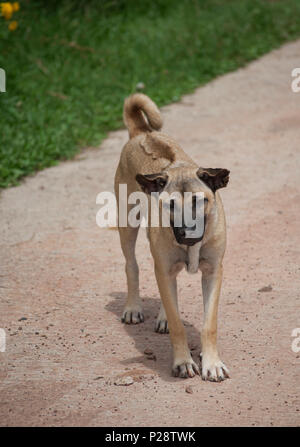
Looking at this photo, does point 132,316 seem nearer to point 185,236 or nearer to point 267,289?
point 267,289

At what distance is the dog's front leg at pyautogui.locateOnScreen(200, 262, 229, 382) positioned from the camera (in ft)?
14.4

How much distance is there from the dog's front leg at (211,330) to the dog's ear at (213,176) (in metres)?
0.56

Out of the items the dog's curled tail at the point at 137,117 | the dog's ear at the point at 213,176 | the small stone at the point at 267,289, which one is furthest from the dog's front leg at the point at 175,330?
the dog's curled tail at the point at 137,117

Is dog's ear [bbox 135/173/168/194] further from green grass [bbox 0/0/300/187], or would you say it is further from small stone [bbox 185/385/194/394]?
green grass [bbox 0/0/300/187]

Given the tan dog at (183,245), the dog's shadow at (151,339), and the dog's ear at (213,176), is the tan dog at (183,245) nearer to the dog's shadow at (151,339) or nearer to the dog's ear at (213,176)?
the dog's ear at (213,176)

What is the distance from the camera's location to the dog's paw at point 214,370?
4359 millimetres

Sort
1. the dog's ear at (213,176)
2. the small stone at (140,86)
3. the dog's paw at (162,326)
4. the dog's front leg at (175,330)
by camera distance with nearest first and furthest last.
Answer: the dog's ear at (213,176), the dog's front leg at (175,330), the dog's paw at (162,326), the small stone at (140,86)

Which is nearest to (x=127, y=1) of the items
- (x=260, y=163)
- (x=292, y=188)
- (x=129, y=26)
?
(x=129, y=26)

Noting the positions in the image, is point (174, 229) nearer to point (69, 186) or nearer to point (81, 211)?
point (81, 211)

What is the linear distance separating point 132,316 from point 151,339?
333mm

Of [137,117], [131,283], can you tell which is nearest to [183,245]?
[131,283]

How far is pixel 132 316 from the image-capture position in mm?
5375

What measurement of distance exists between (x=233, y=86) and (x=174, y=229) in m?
8.07

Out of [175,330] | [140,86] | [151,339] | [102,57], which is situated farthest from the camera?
[102,57]
